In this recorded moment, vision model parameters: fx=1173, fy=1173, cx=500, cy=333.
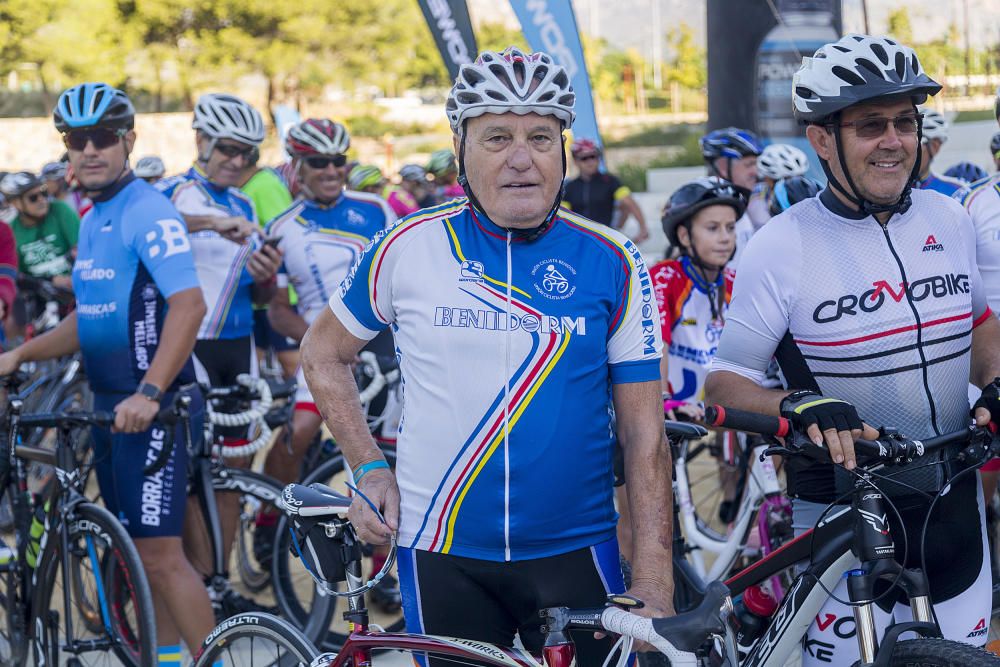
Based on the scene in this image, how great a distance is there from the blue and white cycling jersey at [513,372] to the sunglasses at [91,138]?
222 centimetres

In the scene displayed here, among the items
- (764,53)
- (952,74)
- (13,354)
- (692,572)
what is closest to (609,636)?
(692,572)

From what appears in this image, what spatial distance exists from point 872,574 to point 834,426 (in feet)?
1.23

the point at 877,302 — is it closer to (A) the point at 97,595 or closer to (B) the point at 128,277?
(B) the point at 128,277

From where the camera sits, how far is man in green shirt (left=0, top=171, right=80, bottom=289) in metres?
10.4

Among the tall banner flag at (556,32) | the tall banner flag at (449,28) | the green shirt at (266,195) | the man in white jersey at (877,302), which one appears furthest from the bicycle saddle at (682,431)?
the tall banner flag at (556,32)

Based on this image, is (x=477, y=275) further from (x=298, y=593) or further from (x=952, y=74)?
(x=952, y=74)

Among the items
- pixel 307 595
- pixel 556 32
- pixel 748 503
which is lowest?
pixel 307 595

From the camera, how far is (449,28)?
9.28m

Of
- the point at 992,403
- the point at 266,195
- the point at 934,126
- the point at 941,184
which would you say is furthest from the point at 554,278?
the point at 266,195

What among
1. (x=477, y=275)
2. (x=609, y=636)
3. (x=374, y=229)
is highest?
(x=374, y=229)

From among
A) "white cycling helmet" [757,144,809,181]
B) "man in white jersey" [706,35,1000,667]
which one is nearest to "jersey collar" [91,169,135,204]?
"man in white jersey" [706,35,1000,667]

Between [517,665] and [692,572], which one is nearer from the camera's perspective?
[517,665]

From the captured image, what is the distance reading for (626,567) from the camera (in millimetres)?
3500

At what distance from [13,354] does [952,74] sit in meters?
12.7
